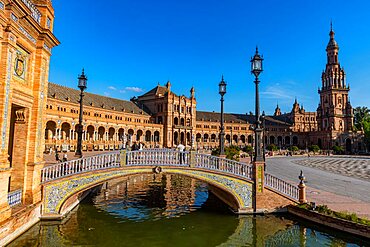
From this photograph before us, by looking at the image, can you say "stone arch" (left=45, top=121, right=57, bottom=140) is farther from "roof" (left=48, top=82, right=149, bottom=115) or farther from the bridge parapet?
the bridge parapet

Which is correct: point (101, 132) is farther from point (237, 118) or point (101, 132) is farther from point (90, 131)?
point (237, 118)

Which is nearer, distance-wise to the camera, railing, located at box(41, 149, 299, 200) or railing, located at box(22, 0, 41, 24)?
railing, located at box(22, 0, 41, 24)

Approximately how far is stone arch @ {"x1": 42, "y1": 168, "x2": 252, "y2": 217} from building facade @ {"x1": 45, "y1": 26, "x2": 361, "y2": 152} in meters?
24.9

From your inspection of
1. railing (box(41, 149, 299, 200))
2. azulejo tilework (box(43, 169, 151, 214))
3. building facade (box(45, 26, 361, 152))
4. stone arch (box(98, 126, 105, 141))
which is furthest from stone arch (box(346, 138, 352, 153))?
azulejo tilework (box(43, 169, 151, 214))

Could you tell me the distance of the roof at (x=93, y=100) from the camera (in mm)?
52562

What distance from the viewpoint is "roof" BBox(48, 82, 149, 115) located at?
52.6 m

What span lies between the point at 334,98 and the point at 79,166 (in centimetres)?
10374

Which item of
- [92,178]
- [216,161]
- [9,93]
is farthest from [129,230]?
[9,93]

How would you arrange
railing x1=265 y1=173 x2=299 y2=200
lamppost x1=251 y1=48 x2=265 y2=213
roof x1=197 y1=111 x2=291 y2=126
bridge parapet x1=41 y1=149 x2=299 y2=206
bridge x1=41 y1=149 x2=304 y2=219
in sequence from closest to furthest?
1. bridge x1=41 y1=149 x2=304 y2=219
2. bridge parapet x1=41 y1=149 x2=299 y2=206
3. lamppost x1=251 y1=48 x2=265 y2=213
4. railing x1=265 y1=173 x2=299 y2=200
5. roof x1=197 y1=111 x2=291 y2=126

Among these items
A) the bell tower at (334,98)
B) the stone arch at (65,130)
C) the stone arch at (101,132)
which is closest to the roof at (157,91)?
the stone arch at (101,132)

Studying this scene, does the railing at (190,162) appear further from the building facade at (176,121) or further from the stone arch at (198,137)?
the stone arch at (198,137)

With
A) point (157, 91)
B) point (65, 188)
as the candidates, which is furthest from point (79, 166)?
point (157, 91)

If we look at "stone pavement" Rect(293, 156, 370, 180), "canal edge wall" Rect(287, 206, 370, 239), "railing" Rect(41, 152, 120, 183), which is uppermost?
"railing" Rect(41, 152, 120, 183)

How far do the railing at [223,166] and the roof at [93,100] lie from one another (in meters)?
43.3
